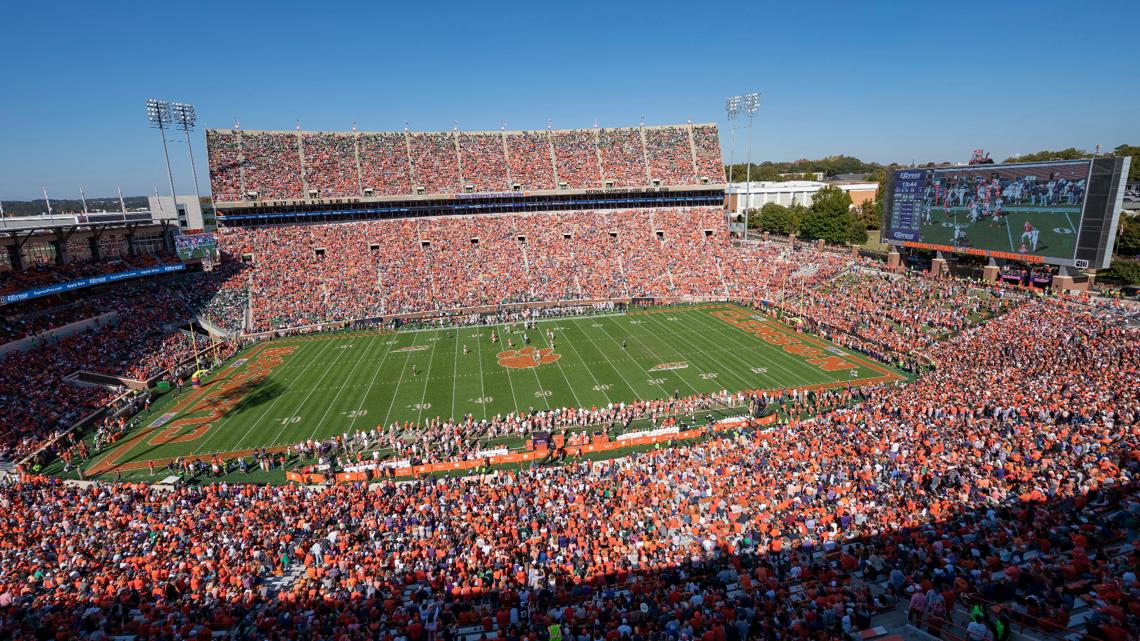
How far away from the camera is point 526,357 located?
105 feet

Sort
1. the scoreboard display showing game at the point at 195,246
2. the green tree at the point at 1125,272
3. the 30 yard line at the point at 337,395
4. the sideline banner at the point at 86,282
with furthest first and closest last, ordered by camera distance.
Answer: the scoreboard display showing game at the point at 195,246 → the green tree at the point at 1125,272 → the sideline banner at the point at 86,282 → the 30 yard line at the point at 337,395

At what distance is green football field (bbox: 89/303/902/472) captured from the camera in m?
24.0

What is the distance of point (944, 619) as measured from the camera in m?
8.80

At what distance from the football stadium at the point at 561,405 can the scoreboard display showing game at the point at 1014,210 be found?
166 millimetres

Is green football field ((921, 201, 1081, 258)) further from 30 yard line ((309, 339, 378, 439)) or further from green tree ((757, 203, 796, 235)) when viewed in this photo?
30 yard line ((309, 339, 378, 439))

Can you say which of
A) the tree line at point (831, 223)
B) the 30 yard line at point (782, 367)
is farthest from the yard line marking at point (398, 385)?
the tree line at point (831, 223)

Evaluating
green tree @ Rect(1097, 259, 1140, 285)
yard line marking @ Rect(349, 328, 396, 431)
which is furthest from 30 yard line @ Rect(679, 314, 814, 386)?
green tree @ Rect(1097, 259, 1140, 285)

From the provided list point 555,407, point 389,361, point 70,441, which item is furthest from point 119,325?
point 555,407

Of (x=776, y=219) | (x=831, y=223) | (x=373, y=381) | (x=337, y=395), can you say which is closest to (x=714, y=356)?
(x=373, y=381)

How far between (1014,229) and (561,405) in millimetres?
29708

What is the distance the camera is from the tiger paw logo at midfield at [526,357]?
3096 cm

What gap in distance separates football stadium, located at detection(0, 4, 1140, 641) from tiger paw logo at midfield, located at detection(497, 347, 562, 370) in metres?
0.26

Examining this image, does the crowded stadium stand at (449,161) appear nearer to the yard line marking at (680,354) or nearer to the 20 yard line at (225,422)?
the yard line marking at (680,354)

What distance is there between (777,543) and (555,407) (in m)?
14.0
